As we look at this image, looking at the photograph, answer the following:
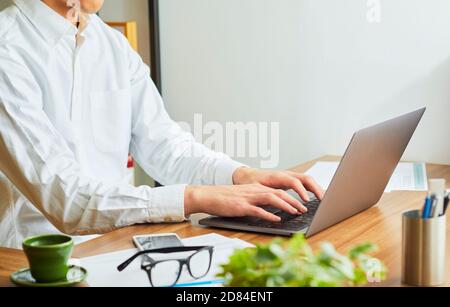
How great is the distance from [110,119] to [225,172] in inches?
14.1

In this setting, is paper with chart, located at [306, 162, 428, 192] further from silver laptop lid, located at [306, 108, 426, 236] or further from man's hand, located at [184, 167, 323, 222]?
man's hand, located at [184, 167, 323, 222]

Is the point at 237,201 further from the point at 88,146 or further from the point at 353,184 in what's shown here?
the point at 88,146

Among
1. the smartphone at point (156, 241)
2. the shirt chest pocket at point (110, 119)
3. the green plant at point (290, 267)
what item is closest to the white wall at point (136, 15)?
the shirt chest pocket at point (110, 119)

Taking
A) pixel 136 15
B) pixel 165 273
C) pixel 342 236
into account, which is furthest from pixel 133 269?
pixel 136 15

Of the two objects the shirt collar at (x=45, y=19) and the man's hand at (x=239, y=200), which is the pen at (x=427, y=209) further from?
the shirt collar at (x=45, y=19)

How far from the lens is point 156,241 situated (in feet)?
4.09

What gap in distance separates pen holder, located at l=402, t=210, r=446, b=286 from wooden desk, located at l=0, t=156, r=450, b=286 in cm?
3

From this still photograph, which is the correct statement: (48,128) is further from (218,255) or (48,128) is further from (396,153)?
(396,153)

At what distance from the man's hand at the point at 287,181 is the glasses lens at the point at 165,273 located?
42cm

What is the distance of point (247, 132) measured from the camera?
7.94 ft

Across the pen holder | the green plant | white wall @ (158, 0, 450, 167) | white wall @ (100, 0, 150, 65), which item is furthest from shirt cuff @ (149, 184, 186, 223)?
white wall @ (100, 0, 150, 65)

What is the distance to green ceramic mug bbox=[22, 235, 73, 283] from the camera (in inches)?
39.1

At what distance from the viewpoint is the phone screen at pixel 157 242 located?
1219 mm
